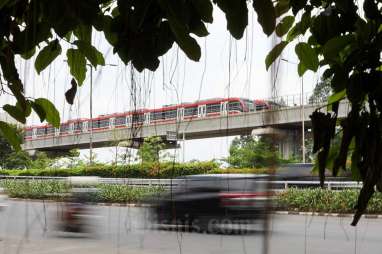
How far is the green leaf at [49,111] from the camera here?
2.97ft

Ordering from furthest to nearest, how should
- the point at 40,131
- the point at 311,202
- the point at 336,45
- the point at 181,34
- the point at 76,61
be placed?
the point at 311,202 < the point at 40,131 < the point at 76,61 < the point at 336,45 < the point at 181,34

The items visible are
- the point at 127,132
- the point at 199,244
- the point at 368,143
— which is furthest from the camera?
the point at 199,244

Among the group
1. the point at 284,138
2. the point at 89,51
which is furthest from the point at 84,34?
the point at 284,138

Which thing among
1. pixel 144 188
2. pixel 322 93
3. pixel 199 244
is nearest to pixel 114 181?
pixel 144 188

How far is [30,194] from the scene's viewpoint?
1043mm

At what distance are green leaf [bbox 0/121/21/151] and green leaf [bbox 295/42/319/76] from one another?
1.78 feet

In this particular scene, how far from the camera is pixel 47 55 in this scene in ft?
2.84

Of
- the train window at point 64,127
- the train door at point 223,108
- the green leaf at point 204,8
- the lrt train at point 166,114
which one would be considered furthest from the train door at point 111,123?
the green leaf at point 204,8

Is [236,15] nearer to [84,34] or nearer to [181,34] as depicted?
[181,34]

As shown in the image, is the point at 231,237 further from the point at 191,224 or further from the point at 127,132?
the point at 127,132

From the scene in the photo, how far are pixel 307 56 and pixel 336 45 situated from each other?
0.12 meters

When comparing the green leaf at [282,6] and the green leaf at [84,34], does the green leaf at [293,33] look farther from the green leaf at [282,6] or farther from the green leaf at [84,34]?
the green leaf at [84,34]

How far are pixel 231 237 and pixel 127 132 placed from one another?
32 centimetres

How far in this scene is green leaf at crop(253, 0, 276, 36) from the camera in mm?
700
